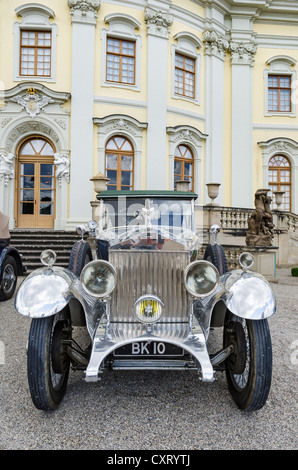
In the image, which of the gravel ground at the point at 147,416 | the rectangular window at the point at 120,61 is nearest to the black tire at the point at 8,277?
the gravel ground at the point at 147,416

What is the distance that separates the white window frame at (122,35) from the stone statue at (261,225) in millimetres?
6597

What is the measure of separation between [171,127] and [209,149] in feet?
7.16

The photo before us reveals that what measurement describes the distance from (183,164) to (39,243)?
6.74 m

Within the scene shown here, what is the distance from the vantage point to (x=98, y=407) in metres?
2.29

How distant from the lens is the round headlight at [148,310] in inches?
88.6

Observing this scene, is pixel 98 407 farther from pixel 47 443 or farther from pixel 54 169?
pixel 54 169

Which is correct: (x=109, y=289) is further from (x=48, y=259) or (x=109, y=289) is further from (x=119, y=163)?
(x=119, y=163)

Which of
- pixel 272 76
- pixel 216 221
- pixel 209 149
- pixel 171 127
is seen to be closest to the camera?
pixel 216 221

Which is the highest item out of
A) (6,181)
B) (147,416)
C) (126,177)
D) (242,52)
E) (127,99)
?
(242,52)

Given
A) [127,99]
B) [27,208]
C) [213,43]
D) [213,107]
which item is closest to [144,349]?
[27,208]

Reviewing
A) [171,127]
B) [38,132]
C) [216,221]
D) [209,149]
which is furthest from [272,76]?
[38,132]

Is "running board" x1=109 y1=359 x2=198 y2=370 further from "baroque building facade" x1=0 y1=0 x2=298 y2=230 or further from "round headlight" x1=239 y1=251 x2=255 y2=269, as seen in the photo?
"baroque building facade" x1=0 y1=0 x2=298 y2=230

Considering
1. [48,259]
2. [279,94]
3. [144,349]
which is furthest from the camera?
[279,94]

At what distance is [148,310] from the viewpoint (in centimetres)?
226
